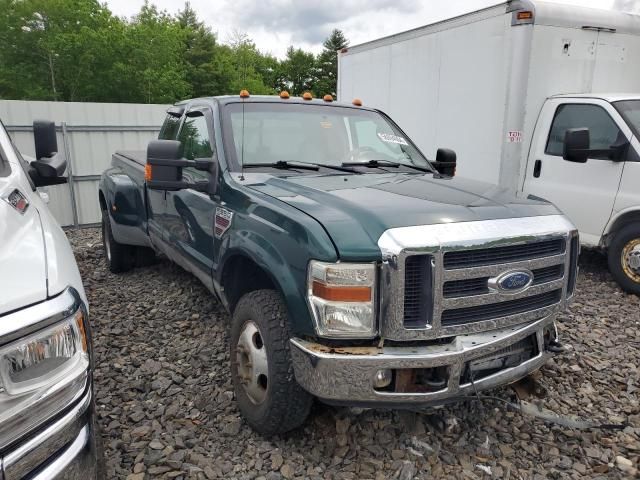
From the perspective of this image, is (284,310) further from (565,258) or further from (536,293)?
(565,258)

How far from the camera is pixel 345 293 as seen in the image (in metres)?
2.16

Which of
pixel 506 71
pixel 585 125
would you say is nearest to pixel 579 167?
pixel 585 125

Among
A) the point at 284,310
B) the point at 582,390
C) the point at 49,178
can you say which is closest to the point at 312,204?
the point at 284,310

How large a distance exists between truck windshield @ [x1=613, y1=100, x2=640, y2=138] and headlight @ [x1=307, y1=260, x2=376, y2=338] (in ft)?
13.7

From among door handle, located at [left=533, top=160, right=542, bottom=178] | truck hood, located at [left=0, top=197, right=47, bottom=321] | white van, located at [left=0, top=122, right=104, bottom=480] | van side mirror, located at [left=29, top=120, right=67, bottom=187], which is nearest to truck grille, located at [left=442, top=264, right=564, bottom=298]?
white van, located at [left=0, top=122, right=104, bottom=480]

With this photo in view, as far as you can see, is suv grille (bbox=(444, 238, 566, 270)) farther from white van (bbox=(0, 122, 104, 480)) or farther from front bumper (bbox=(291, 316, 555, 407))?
white van (bbox=(0, 122, 104, 480))

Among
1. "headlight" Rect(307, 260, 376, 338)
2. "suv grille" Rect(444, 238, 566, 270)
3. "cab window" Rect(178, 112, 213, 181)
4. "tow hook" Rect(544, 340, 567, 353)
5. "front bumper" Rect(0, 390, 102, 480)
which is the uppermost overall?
"cab window" Rect(178, 112, 213, 181)

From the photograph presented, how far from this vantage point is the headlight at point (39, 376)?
A: 1.37 metres

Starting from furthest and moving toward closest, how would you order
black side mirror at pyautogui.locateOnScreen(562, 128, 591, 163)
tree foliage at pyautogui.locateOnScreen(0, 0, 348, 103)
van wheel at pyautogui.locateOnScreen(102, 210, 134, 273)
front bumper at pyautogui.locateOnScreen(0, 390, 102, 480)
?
tree foliage at pyautogui.locateOnScreen(0, 0, 348, 103), van wheel at pyautogui.locateOnScreen(102, 210, 134, 273), black side mirror at pyautogui.locateOnScreen(562, 128, 591, 163), front bumper at pyautogui.locateOnScreen(0, 390, 102, 480)

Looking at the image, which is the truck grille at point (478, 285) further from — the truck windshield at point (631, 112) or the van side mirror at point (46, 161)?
the truck windshield at point (631, 112)

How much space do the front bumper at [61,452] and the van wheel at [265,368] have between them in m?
0.97

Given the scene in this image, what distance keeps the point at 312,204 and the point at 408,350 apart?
838 millimetres

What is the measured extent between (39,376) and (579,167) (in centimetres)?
550

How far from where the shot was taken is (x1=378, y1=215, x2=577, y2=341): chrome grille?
2162mm
